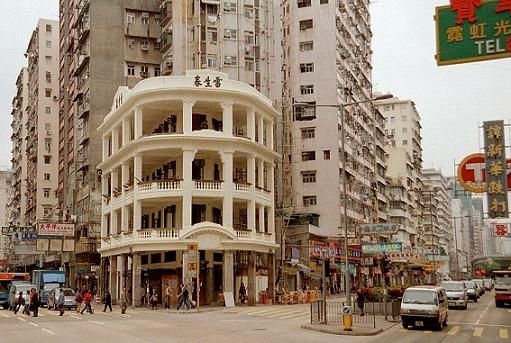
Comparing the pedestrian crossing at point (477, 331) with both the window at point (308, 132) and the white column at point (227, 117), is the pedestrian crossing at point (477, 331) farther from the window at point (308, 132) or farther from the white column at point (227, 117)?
the window at point (308, 132)

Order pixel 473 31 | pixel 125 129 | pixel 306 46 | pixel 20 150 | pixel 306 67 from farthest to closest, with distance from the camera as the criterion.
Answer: pixel 20 150, pixel 306 46, pixel 306 67, pixel 125 129, pixel 473 31

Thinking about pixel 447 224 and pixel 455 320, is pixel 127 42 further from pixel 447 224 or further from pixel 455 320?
pixel 447 224

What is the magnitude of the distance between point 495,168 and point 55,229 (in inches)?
1918

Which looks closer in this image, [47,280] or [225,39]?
[47,280]

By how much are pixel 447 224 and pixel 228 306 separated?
5735 inches

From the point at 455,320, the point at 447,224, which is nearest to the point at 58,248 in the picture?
the point at 455,320

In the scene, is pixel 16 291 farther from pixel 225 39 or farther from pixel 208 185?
pixel 225 39

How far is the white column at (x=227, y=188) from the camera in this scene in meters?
47.8

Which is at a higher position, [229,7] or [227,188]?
[229,7]

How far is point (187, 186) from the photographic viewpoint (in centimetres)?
4722

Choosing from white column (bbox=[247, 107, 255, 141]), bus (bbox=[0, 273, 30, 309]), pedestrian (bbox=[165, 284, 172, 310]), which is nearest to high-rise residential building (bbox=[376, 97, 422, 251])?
white column (bbox=[247, 107, 255, 141])

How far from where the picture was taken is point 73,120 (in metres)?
80.7

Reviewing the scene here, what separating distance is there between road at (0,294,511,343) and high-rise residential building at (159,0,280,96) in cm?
3067

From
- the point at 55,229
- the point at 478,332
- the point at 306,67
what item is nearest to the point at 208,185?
the point at 55,229
